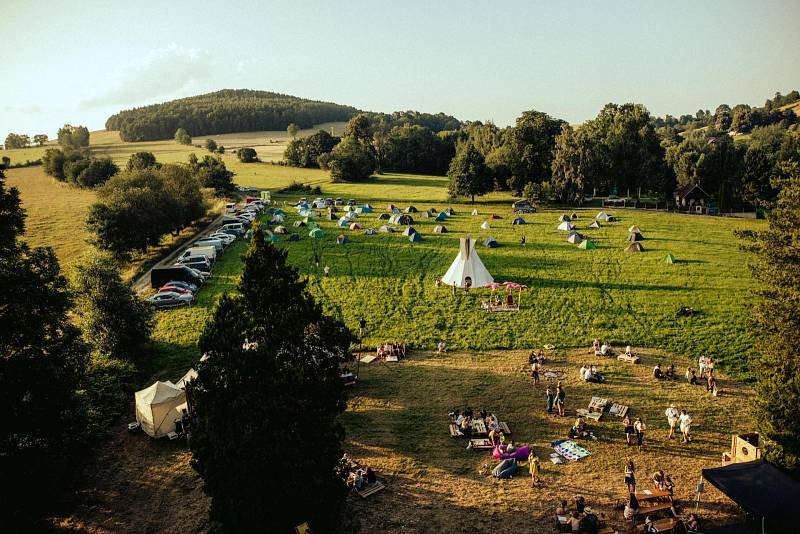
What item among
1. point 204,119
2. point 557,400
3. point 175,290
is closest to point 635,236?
point 557,400

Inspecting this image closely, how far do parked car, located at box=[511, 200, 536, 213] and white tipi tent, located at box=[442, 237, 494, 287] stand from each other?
81.9 feet

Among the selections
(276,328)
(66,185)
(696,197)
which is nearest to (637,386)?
(276,328)

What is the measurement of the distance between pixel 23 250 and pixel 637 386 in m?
21.4

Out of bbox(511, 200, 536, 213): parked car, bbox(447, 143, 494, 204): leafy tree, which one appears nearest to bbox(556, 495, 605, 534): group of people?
bbox(511, 200, 536, 213): parked car

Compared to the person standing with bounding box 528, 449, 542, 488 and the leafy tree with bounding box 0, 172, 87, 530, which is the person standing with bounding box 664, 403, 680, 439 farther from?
the leafy tree with bounding box 0, 172, 87, 530

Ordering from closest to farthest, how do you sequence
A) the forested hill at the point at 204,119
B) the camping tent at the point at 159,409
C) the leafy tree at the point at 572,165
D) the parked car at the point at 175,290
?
the camping tent at the point at 159,409
the parked car at the point at 175,290
the leafy tree at the point at 572,165
the forested hill at the point at 204,119

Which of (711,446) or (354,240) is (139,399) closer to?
(711,446)

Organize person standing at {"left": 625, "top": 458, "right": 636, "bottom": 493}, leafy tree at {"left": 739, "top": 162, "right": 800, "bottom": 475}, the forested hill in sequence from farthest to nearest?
the forested hill < person standing at {"left": 625, "top": 458, "right": 636, "bottom": 493} < leafy tree at {"left": 739, "top": 162, "right": 800, "bottom": 475}

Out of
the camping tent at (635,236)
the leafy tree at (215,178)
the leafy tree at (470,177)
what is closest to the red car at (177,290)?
the camping tent at (635,236)

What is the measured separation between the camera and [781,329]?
13328mm

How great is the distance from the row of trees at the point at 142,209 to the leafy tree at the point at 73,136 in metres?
80.8

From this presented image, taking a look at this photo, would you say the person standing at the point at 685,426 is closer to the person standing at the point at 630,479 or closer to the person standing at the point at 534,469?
the person standing at the point at 630,479

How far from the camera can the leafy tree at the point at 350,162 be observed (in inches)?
3095

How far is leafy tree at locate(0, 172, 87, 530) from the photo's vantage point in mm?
12930
